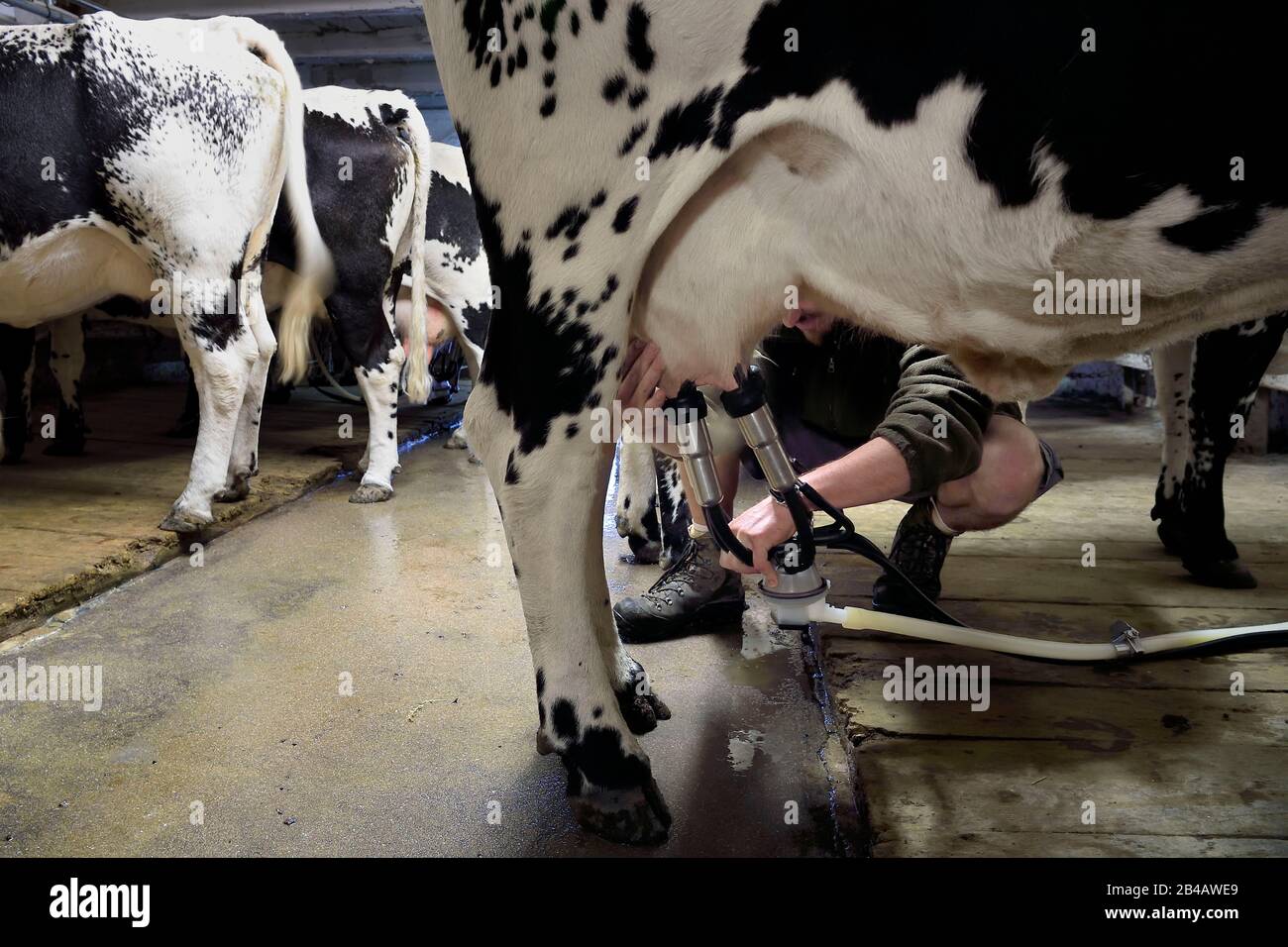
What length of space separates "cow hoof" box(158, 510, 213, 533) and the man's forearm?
2085 mm

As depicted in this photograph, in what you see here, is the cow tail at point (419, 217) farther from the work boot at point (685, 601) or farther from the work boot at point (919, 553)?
the work boot at point (919, 553)

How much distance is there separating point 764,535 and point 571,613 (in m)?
0.37

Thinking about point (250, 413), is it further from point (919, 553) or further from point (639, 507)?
point (919, 553)

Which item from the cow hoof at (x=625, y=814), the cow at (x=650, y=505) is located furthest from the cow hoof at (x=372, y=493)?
the cow hoof at (x=625, y=814)

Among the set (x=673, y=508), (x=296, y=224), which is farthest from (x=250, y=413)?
(x=673, y=508)

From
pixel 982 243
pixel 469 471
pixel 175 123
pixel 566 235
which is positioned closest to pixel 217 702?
pixel 566 235

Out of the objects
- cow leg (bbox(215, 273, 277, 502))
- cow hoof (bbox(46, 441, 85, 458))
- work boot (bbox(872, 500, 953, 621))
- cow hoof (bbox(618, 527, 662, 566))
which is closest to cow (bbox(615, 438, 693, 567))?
cow hoof (bbox(618, 527, 662, 566))

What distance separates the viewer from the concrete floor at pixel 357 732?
1427mm

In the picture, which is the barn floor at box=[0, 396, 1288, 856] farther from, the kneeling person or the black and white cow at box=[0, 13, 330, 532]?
the black and white cow at box=[0, 13, 330, 532]

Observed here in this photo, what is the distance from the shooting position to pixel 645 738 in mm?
1734

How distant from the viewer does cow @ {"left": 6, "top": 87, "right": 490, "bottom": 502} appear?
12.9 ft

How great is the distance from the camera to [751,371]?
1632mm

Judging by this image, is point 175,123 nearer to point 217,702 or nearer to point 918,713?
point 217,702
